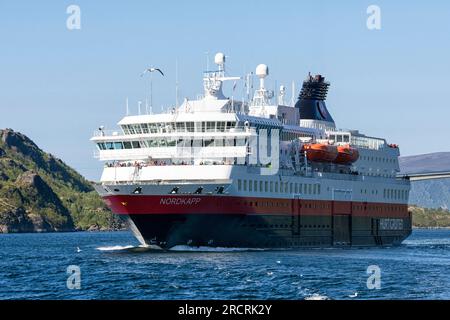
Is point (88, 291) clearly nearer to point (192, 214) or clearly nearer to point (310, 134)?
point (192, 214)

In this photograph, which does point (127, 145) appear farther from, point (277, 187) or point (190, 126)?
point (277, 187)

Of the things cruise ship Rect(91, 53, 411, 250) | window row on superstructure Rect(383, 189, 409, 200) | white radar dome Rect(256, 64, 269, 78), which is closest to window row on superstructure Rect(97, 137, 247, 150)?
cruise ship Rect(91, 53, 411, 250)

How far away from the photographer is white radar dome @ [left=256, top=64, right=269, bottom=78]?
94.9m

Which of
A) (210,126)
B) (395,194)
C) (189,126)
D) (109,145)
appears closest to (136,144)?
(109,145)

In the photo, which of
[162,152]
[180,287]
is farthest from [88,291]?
[162,152]

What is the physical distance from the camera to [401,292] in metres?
53.5

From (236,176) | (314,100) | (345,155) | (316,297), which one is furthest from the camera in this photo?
(314,100)

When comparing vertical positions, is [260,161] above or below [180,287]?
above

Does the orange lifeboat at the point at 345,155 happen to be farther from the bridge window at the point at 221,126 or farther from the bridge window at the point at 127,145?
the bridge window at the point at 127,145

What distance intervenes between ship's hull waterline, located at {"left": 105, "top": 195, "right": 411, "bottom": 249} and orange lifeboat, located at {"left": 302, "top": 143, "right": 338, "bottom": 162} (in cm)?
388

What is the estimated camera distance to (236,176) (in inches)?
3093

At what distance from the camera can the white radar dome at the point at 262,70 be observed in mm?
94938

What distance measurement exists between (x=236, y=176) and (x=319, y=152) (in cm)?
1540

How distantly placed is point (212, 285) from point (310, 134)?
43.9m
